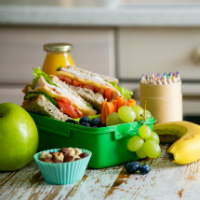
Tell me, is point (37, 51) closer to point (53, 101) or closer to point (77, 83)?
point (77, 83)

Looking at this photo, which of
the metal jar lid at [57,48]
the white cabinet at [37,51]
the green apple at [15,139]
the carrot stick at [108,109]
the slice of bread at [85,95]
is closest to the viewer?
the green apple at [15,139]

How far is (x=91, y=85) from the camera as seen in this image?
4.06ft

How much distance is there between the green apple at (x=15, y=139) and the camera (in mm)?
908

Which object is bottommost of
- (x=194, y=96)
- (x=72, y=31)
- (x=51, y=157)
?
(x=194, y=96)

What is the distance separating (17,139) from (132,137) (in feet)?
1.01

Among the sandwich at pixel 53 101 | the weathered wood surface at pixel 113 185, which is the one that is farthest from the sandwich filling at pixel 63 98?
the weathered wood surface at pixel 113 185

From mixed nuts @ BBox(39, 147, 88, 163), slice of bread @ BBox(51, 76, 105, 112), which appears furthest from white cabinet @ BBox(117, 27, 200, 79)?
mixed nuts @ BBox(39, 147, 88, 163)

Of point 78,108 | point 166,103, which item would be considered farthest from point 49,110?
point 166,103

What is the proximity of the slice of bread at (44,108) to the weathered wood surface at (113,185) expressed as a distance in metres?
0.17

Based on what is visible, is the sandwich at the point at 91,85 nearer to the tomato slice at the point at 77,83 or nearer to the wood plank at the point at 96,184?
the tomato slice at the point at 77,83

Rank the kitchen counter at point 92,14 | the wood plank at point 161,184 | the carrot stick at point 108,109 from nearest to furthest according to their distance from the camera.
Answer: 1. the wood plank at point 161,184
2. the carrot stick at point 108,109
3. the kitchen counter at point 92,14

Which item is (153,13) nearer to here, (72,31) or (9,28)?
(72,31)

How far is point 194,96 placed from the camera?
2.17 m

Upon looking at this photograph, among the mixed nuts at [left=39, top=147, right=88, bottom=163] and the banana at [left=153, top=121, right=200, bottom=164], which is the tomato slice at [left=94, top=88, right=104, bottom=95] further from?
the mixed nuts at [left=39, top=147, right=88, bottom=163]
